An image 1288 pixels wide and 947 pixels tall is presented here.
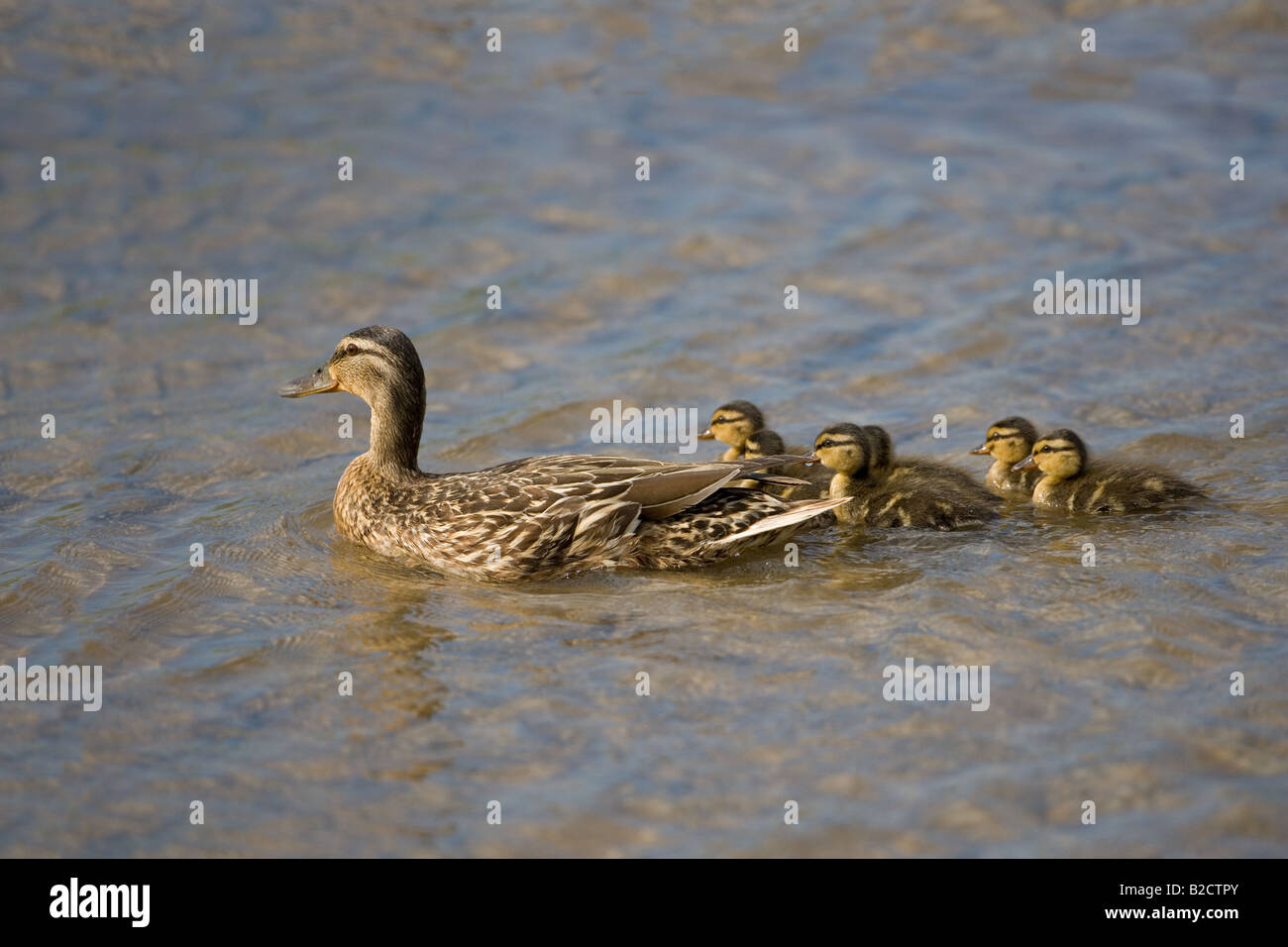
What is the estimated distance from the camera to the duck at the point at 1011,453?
7215mm

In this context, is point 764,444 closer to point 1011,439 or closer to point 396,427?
point 1011,439

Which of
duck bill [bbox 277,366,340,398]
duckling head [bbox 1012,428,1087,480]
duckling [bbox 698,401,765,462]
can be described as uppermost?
duck bill [bbox 277,366,340,398]

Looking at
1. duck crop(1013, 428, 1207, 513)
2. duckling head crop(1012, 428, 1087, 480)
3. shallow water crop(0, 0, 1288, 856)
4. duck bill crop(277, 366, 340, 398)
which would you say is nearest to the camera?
shallow water crop(0, 0, 1288, 856)

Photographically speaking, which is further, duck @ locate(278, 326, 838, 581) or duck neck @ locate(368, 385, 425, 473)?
duck neck @ locate(368, 385, 425, 473)

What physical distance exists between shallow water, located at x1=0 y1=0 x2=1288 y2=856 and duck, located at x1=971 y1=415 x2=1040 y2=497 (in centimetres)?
30

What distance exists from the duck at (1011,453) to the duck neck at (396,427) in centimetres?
275

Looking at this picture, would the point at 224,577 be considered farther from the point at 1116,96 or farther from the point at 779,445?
the point at 1116,96

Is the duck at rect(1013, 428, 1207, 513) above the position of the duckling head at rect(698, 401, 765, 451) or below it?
below

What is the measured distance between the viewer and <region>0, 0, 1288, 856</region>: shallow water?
4.68m

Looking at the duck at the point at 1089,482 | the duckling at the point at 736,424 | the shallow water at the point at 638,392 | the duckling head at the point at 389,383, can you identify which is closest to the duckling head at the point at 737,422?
the duckling at the point at 736,424

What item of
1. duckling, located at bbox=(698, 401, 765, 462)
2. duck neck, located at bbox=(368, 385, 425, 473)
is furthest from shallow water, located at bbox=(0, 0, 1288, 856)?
duckling, located at bbox=(698, 401, 765, 462)

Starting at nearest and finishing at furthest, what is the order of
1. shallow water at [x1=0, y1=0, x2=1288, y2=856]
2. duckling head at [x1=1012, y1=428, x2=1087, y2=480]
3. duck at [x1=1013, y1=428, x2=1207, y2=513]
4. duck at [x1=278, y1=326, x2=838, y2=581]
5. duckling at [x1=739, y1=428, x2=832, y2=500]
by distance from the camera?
shallow water at [x1=0, y1=0, x2=1288, y2=856]
duck at [x1=278, y1=326, x2=838, y2=581]
duck at [x1=1013, y1=428, x2=1207, y2=513]
duckling head at [x1=1012, y1=428, x2=1087, y2=480]
duckling at [x1=739, y1=428, x2=832, y2=500]

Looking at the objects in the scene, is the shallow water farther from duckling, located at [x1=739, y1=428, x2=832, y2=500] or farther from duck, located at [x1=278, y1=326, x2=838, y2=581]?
duckling, located at [x1=739, y1=428, x2=832, y2=500]
